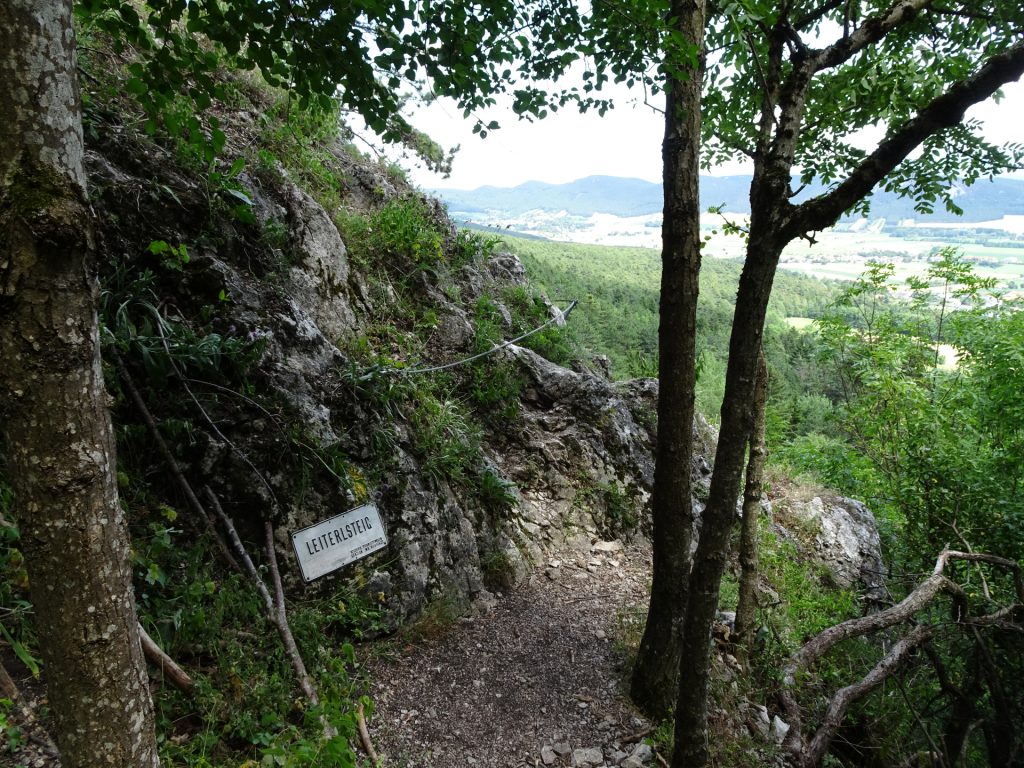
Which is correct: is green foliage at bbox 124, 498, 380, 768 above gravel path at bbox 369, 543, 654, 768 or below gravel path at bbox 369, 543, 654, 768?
above

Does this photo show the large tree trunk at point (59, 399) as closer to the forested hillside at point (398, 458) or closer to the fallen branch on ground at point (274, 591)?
the forested hillside at point (398, 458)

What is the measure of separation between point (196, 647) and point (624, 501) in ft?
15.0

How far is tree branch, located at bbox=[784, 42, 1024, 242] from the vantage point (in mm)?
1993

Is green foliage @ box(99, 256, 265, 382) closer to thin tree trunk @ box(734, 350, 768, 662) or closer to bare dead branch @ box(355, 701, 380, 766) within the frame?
bare dead branch @ box(355, 701, 380, 766)

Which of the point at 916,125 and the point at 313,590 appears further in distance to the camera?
the point at 313,590

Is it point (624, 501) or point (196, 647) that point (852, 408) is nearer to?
point (624, 501)

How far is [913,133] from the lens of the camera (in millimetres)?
2146

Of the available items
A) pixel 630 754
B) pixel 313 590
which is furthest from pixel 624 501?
pixel 313 590

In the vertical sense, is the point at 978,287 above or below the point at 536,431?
above

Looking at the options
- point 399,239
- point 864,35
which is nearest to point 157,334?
point 399,239

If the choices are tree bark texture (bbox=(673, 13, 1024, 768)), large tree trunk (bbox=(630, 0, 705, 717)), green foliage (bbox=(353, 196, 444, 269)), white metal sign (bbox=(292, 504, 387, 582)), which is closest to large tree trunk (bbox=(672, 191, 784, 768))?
tree bark texture (bbox=(673, 13, 1024, 768))

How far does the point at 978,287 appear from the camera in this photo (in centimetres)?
984

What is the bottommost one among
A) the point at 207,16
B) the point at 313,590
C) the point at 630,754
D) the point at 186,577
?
the point at 630,754

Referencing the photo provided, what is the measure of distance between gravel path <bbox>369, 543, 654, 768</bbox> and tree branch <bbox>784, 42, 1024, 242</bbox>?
323 centimetres
